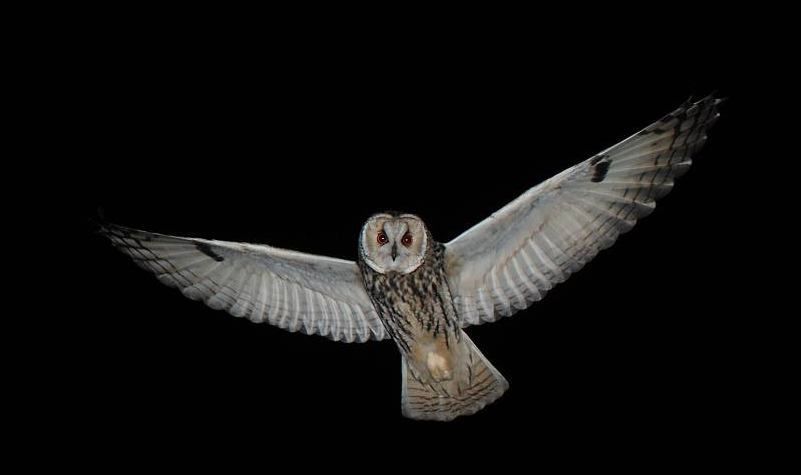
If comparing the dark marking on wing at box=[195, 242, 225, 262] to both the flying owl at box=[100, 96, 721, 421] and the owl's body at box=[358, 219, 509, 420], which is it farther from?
the owl's body at box=[358, 219, 509, 420]

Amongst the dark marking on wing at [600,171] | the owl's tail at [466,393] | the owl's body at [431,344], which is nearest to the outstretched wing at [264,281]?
the owl's body at [431,344]

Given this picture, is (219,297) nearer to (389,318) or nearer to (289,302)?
(289,302)

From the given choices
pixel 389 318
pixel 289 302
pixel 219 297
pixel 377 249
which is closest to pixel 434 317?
pixel 389 318

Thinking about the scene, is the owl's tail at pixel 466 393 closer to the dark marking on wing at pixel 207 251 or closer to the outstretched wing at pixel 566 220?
the outstretched wing at pixel 566 220

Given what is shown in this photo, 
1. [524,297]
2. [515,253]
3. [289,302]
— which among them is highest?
[289,302]

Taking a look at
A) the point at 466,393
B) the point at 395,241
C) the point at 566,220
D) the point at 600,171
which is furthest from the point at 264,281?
the point at 600,171

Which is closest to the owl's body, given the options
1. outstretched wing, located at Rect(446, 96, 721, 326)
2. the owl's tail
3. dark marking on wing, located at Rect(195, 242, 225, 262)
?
the owl's tail

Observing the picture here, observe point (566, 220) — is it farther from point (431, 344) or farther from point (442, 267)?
point (431, 344)
